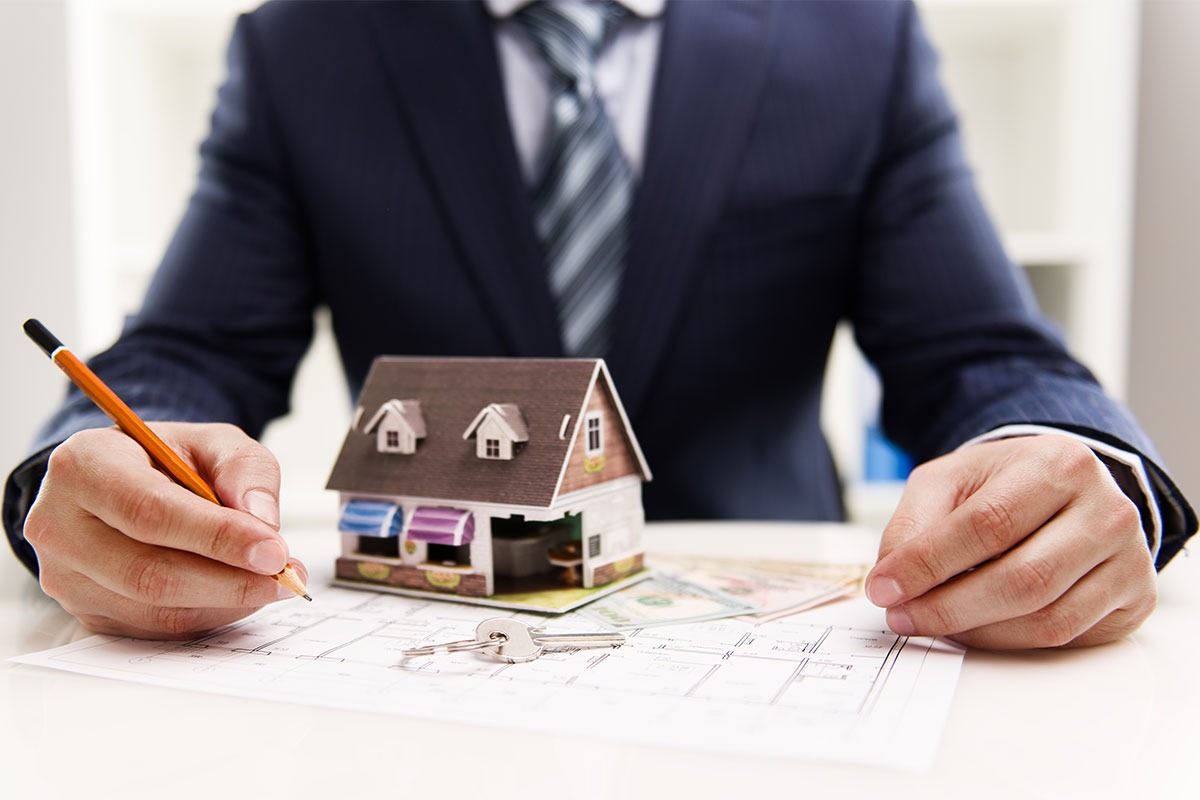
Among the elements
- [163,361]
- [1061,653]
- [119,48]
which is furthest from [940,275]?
[119,48]

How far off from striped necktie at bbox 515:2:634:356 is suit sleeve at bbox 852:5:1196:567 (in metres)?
0.36

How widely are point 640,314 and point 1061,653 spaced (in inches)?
26.1

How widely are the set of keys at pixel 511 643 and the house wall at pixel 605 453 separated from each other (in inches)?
4.9

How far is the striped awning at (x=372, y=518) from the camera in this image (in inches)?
30.0

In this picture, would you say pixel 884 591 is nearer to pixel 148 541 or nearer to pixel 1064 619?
pixel 1064 619

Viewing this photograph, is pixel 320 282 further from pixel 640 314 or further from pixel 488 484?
pixel 488 484

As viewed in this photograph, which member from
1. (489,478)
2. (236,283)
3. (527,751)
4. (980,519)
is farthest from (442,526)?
(236,283)

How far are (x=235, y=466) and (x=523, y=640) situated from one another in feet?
0.81

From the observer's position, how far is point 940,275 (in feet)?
4.02

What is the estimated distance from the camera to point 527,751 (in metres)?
0.48

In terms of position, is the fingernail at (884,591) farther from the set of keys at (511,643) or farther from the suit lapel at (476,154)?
the suit lapel at (476,154)

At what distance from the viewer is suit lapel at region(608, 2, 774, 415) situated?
1.19m

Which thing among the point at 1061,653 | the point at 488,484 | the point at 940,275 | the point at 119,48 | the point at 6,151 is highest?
the point at 119,48

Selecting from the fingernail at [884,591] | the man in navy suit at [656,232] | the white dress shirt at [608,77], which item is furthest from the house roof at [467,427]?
the white dress shirt at [608,77]
